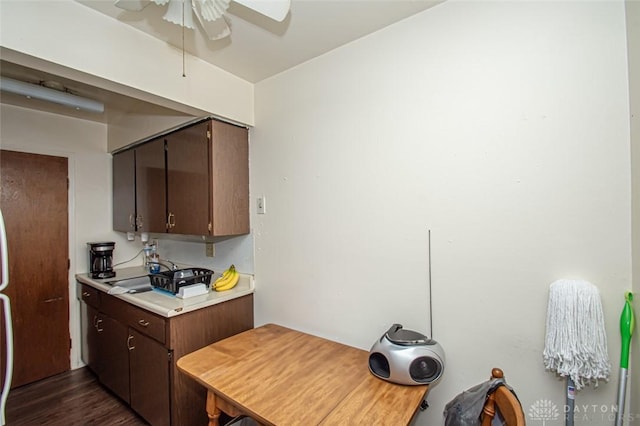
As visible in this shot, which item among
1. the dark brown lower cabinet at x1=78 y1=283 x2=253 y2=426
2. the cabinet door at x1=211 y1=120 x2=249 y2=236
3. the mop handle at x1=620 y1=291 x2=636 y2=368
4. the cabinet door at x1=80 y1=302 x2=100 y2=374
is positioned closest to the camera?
the mop handle at x1=620 y1=291 x2=636 y2=368

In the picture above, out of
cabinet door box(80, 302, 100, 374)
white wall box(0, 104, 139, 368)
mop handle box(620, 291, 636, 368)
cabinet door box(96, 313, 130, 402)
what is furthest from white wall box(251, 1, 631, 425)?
white wall box(0, 104, 139, 368)

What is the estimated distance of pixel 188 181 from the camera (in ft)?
6.82

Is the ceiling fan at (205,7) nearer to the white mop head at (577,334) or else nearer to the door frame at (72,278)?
the white mop head at (577,334)

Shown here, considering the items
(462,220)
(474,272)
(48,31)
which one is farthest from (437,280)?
(48,31)

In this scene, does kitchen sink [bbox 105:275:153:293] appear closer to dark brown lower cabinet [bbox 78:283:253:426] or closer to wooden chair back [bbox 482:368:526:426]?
dark brown lower cabinet [bbox 78:283:253:426]

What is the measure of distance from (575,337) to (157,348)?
214 centimetres

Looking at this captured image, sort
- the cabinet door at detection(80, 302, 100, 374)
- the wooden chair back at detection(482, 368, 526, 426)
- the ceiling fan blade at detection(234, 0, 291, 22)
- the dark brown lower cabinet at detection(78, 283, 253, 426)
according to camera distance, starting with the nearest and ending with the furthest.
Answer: the wooden chair back at detection(482, 368, 526, 426) < the ceiling fan blade at detection(234, 0, 291, 22) < the dark brown lower cabinet at detection(78, 283, 253, 426) < the cabinet door at detection(80, 302, 100, 374)

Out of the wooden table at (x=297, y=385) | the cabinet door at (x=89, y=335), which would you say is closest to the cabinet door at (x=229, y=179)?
the wooden table at (x=297, y=385)

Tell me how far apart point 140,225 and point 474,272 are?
2.69 meters

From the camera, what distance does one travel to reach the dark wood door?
2418 millimetres

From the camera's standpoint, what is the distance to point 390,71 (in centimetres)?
150

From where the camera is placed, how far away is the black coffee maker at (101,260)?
8.68ft

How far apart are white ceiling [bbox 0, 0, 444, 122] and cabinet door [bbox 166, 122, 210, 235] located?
0.51 meters

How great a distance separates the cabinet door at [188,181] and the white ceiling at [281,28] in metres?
0.52
